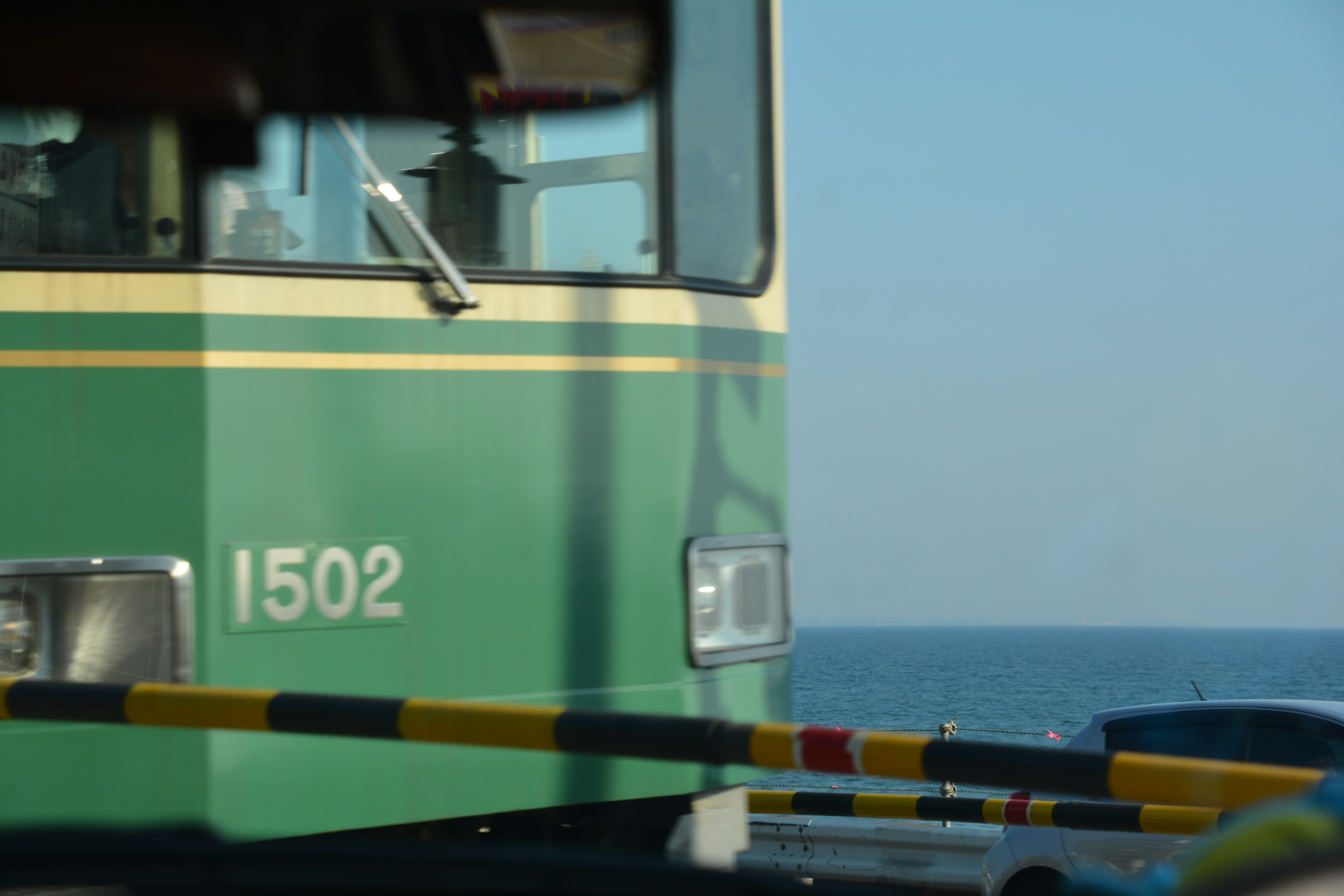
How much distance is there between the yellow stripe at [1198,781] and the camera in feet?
5.90

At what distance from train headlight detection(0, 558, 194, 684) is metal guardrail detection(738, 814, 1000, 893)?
531 cm

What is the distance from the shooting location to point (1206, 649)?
198000 mm

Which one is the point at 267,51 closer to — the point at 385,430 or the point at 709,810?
the point at 385,430

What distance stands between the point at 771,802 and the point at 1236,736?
8.35ft

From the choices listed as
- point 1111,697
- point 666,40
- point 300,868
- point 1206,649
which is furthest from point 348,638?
point 1206,649

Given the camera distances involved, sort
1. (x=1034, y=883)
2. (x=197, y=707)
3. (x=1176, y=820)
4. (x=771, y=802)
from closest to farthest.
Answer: (x=197, y=707), (x=1176, y=820), (x=1034, y=883), (x=771, y=802)

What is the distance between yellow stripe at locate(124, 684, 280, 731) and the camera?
260 cm

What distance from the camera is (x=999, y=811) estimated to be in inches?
241

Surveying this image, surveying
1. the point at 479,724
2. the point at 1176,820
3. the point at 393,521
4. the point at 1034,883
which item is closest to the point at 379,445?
the point at 393,521

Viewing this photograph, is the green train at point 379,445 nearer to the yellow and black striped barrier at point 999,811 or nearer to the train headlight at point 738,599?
the train headlight at point 738,599

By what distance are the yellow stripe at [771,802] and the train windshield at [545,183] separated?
153 inches

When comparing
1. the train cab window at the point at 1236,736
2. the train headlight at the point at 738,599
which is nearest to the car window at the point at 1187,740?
the train cab window at the point at 1236,736

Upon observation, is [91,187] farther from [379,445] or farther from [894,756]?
[894,756]

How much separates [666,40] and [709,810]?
229cm
